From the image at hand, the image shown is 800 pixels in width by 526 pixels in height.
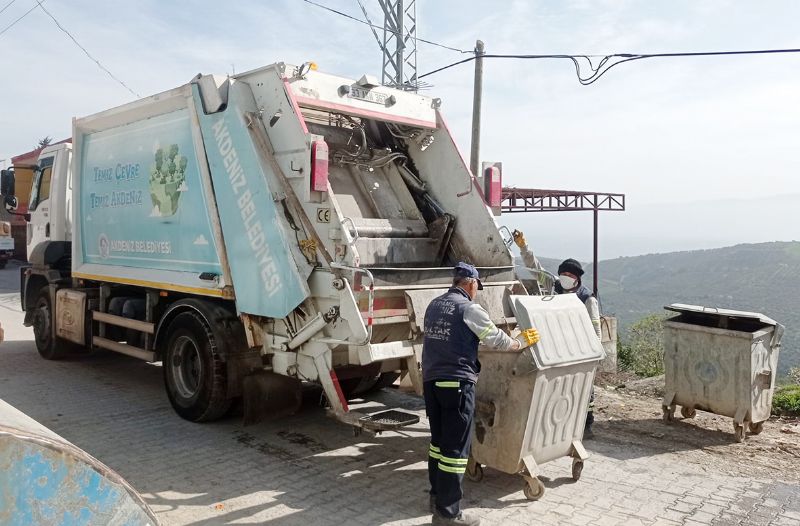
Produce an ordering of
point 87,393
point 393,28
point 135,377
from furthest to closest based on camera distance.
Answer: point 393,28
point 135,377
point 87,393

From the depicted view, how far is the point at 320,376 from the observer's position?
4.47m

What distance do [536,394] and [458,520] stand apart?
878 mm

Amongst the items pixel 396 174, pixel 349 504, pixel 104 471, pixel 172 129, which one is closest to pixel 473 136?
pixel 396 174

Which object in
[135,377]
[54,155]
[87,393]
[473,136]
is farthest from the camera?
[473,136]

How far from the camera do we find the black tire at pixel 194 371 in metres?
5.11

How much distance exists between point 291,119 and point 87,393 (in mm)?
3692

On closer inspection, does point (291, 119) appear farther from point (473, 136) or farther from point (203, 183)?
point (473, 136)

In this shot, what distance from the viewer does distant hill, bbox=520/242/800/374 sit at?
60.5 meters

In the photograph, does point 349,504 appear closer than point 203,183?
Yes

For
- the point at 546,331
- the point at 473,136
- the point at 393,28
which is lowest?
the point at 546,331

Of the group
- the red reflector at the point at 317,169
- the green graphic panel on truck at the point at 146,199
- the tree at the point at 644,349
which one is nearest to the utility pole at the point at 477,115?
the tree at the point at 644,349

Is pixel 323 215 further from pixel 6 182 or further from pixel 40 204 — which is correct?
pixel 6 182

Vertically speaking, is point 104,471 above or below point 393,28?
below

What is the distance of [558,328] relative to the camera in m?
4.06
